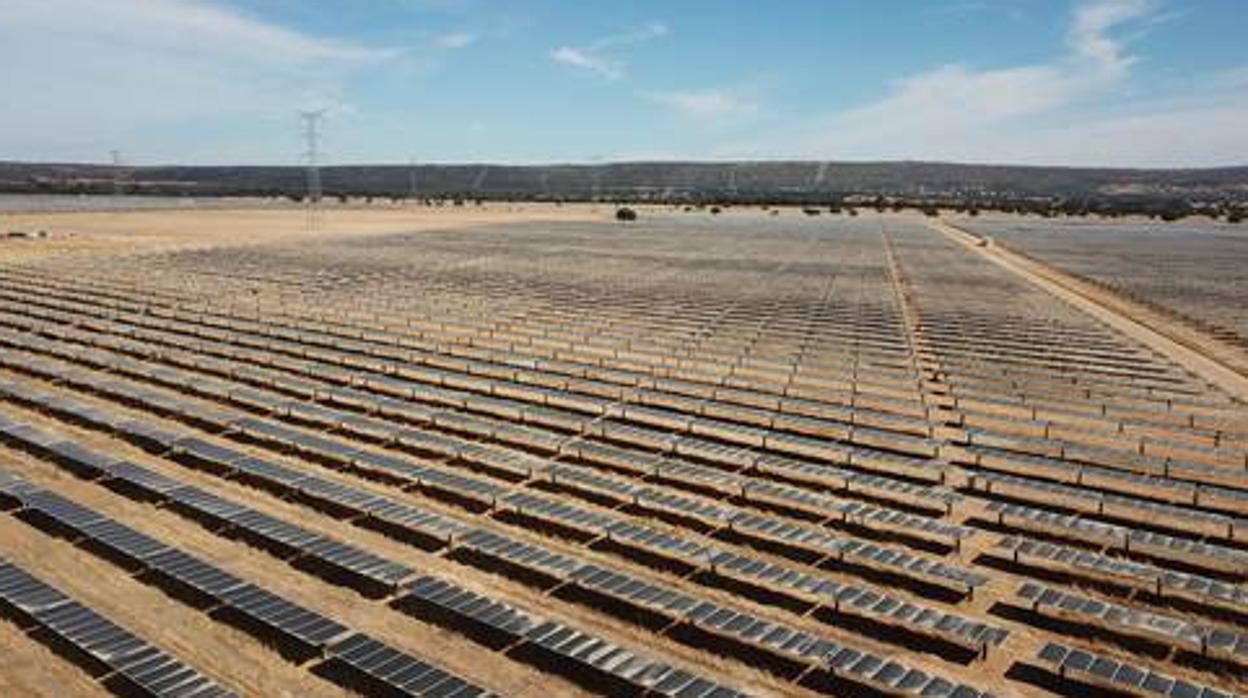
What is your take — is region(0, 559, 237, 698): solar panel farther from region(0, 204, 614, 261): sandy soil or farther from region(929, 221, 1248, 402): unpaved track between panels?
region(0, 204, 614, 261): sandy soil

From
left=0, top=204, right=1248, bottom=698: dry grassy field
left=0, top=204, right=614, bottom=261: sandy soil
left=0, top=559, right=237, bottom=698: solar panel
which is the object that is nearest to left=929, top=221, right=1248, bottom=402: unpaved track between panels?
left=0, top=204, right=1248, bottom=698: dry grassy field

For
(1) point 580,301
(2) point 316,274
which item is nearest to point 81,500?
(1) point 580,301

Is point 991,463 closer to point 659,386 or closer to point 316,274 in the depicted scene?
point 659,386

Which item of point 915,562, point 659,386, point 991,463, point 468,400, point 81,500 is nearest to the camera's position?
point 915,562

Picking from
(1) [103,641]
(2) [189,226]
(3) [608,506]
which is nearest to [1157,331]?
(3) [608,506]

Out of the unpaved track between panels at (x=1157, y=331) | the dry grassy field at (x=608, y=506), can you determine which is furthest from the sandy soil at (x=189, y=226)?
the unpaved track between panels at (x=1157, y=331)

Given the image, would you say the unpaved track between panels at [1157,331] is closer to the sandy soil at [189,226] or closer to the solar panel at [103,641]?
the solar panel at [103,641]

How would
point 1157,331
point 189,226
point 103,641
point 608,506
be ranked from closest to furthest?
point 103,641
point 608,506
point 1157,331
point 189,226

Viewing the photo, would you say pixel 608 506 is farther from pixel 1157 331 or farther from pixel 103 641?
pixel 1157 331
